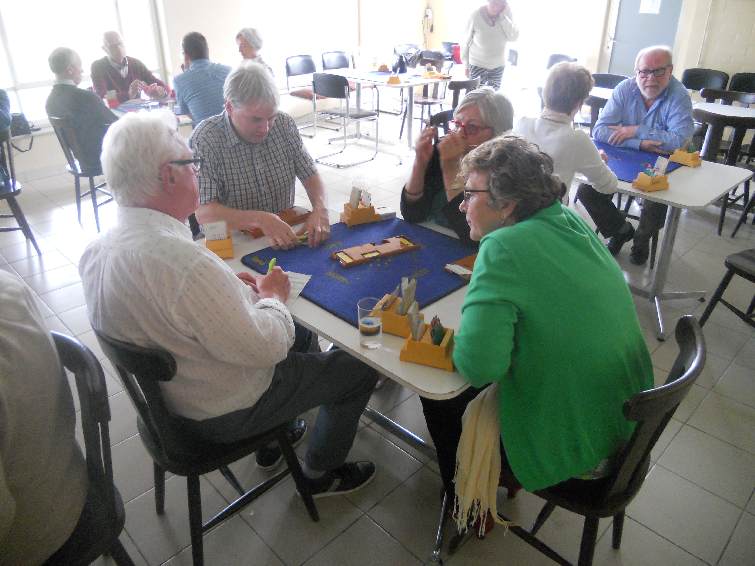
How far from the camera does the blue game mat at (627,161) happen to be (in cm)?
268

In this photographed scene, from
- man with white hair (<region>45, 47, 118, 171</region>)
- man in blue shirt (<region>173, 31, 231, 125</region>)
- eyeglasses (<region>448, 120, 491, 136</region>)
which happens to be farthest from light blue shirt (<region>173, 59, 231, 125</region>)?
eyeglasses (<region>448, 120, 491, 136</region>)

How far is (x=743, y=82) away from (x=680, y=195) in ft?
12.5

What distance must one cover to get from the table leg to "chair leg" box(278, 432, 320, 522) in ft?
6.25

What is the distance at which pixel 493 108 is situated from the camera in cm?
197

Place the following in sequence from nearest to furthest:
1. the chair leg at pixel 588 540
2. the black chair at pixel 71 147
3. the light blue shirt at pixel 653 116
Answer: the chair leg at pixel 588 540 < the light blue shirt at pixel 653 116 < the black chair at pixel 71 147

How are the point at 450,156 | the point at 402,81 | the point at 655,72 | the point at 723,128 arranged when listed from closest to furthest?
the point at 450,156 < the point at 655,72 < the point at 723,128 < the point at 402,81

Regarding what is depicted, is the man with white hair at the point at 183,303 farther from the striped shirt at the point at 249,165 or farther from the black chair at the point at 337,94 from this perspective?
the black chair at the point at 337,94

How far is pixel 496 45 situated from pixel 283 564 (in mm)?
5851

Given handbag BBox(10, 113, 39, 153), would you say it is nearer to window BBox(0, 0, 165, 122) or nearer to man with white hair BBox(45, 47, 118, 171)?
window BBox(0, 0, 165, 122)

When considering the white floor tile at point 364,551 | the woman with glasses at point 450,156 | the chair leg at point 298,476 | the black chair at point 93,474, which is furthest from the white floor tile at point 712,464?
the black chair at point 93,474

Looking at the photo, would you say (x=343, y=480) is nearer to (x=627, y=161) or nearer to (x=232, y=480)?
(x=232, y=480)

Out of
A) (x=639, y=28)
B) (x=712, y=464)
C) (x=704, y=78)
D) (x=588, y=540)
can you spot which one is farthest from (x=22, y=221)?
(x=639, y=28)

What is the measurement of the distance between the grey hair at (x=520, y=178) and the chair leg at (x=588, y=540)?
2.48 feet

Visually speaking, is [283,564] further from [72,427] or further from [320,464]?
[72,427]
